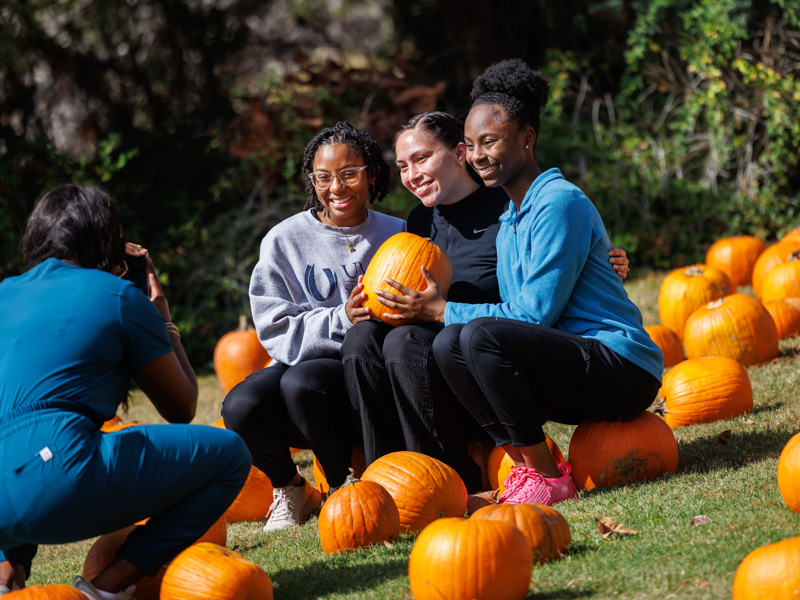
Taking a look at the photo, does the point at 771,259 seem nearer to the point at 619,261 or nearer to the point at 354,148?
the point at 619,261

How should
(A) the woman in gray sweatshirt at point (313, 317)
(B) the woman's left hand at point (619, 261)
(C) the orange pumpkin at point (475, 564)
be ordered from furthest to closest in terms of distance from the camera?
(A) the woman in gray sweatshirt at point (313, 317) → (B) the woman's left hand at point (619, 261) → (C) the orange pumpkin at point (475, 564)

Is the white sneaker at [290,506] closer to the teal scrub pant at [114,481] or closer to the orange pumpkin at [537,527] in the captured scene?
the teal scrub pant at [114,481]

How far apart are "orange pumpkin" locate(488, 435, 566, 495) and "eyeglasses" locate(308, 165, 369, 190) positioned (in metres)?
1.46

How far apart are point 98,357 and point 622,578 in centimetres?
170

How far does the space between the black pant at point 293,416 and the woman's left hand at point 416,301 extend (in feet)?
1.30

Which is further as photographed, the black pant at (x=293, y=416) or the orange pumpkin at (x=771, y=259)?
the orange pumpkin at (x=771, y=259)

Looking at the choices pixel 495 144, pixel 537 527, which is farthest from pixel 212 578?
pixel 495 144

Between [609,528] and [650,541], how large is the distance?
17 cm

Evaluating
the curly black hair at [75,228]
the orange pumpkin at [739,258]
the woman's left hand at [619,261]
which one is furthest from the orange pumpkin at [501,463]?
the orange pumpkin at [739,258]

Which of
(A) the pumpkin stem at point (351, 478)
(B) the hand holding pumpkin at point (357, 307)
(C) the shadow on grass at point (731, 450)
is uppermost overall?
(B) the hand holding pumpkin at point (357, 307)

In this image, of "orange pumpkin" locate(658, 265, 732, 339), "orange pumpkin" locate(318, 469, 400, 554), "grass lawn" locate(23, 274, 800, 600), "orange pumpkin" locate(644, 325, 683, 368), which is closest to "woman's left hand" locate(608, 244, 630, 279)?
"grass lawn" locate(23, 274, 800, 600)

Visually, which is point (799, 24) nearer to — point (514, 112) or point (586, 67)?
point (586, 67)

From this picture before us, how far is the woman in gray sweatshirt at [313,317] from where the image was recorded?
381 cm

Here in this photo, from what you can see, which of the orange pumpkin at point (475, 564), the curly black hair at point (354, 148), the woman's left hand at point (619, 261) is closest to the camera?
the orange pumpkin at point (475, 564)
